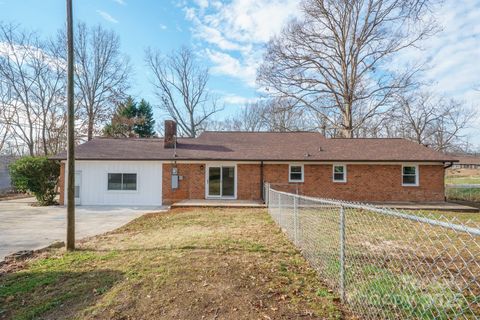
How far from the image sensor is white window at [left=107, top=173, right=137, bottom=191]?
16.0m

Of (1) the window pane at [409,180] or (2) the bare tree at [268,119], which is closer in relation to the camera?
(1) the window pane at [409,180]

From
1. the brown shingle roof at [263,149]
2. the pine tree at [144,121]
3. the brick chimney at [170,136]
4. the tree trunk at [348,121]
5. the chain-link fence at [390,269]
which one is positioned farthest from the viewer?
the pine tree at [144,121]

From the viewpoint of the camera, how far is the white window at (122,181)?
52.4ft

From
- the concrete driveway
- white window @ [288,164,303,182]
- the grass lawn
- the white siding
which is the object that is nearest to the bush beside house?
the white siding

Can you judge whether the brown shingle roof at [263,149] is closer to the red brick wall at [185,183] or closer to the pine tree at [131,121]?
the red brick wall at [185,183]

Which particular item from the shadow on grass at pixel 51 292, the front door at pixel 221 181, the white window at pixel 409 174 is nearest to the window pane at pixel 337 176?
the white window at pixel 409 174

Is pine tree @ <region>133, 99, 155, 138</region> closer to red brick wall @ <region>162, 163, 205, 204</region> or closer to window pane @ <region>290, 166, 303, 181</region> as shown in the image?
red brick wall @ <region>162, 163, 205, 204</region>

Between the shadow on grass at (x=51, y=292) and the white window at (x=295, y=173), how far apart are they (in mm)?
12305


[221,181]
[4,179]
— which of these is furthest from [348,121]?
[4,179]

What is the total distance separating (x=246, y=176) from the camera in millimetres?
16156

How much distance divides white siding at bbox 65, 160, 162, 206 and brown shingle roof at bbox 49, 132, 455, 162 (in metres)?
0.49

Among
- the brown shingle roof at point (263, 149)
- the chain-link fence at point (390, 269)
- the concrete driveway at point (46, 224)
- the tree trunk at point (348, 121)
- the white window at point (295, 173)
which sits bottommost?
the concrete driveway at point (46, 224)

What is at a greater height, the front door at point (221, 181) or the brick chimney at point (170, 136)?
the brick chimney at point (170, 136)

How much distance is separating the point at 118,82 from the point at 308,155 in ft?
78.9
